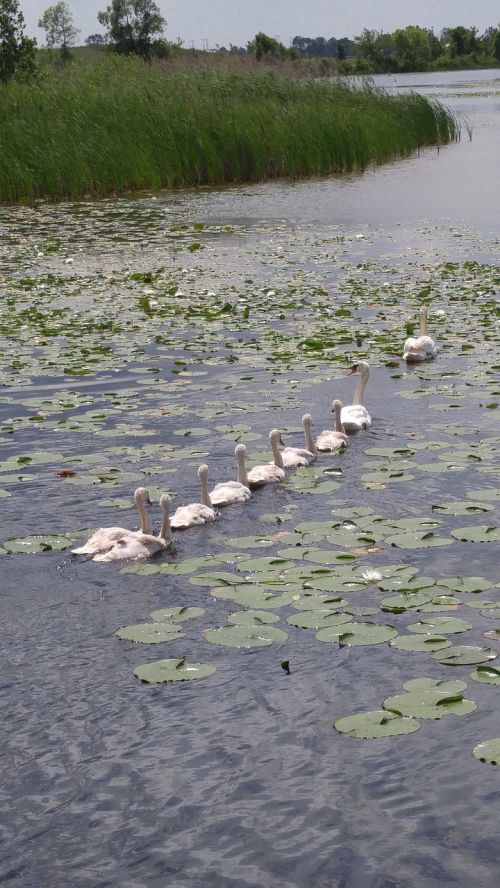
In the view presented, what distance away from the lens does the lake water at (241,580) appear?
4258 mm

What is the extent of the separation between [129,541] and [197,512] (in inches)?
24.4

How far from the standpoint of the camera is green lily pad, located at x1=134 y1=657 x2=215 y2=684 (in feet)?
17.4

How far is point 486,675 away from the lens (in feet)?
16.8

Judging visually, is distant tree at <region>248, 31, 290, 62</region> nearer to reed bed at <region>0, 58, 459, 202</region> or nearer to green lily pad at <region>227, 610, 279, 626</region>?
reed bed at <region>0, 58, 459, 202</region>

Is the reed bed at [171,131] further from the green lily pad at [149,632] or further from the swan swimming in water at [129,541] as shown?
the green lily pad at [149,632]

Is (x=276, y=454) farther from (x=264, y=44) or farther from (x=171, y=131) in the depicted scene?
(x=264, y=44)

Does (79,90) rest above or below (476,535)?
above

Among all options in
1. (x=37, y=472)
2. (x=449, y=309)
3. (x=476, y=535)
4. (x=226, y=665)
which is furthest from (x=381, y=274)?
(x=226, y=665)

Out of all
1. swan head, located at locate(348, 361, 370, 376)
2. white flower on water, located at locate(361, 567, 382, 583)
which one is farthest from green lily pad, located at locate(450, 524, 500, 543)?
swan head, located at locate(348, 361, 370, 376)

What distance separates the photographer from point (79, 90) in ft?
93.9

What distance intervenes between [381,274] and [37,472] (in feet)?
29.7

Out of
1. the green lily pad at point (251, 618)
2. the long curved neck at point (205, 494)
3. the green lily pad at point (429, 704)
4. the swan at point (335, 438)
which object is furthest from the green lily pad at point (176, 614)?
the swan at point (335, 438)

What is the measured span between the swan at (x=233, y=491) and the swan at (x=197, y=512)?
0.30 ft

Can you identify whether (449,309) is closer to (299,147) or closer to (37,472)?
(37,472)
